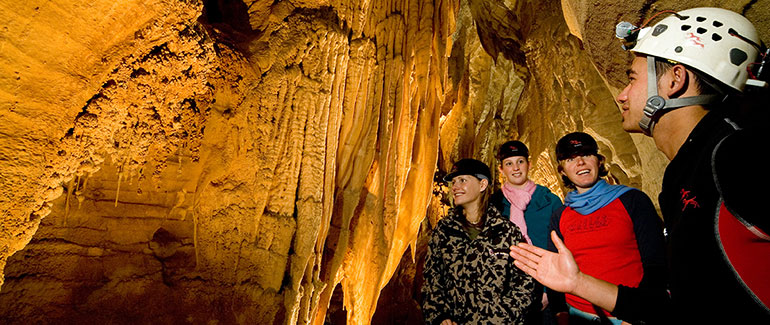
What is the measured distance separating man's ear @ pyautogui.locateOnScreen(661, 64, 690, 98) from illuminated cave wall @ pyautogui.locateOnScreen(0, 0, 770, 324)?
1.55 metres

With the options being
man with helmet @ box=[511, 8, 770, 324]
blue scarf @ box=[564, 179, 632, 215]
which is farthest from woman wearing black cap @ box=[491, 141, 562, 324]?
man with helmet @ box=[511, 8, 770, 324]

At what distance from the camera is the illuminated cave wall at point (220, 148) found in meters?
1.40

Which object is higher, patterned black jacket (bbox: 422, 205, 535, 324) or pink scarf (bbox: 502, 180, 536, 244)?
pink scarf (bbox: 502, 180, 536, 244)

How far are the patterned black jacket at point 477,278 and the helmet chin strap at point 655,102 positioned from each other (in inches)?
40.0

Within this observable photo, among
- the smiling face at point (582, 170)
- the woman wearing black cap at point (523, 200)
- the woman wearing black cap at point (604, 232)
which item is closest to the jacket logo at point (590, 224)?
the woman wearing black cap at point (604, 232)

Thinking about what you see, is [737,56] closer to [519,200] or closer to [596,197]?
[596,197]

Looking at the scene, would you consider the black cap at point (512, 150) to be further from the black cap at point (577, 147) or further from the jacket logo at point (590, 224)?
the jacket logo at point (590, 224)

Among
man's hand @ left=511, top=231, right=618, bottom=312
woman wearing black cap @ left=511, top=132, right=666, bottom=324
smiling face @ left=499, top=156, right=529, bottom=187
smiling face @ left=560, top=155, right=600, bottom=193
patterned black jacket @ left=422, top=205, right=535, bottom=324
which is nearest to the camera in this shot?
man's hand @ left=511, top=231, right=618, bottom=312

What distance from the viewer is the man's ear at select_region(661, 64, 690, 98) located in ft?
3.61

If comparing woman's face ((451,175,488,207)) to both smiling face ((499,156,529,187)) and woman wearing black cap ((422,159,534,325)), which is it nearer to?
woman wearing black cap ((422,159,534,325))

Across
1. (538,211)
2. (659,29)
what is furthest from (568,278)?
(538,211)

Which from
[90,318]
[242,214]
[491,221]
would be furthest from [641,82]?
[90,318]

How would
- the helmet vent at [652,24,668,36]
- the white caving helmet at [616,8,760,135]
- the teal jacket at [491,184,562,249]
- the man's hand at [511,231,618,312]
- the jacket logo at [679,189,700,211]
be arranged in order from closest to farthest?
the jacket logo at [679,189,700,211]
the white caving helmet at [616,8,760,135]
the man's hand at [511,231,618,312]
the helmet vent at [652,24,668,36]
the teal jacket at [491,184,562,249]

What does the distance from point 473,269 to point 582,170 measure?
2.79ft
